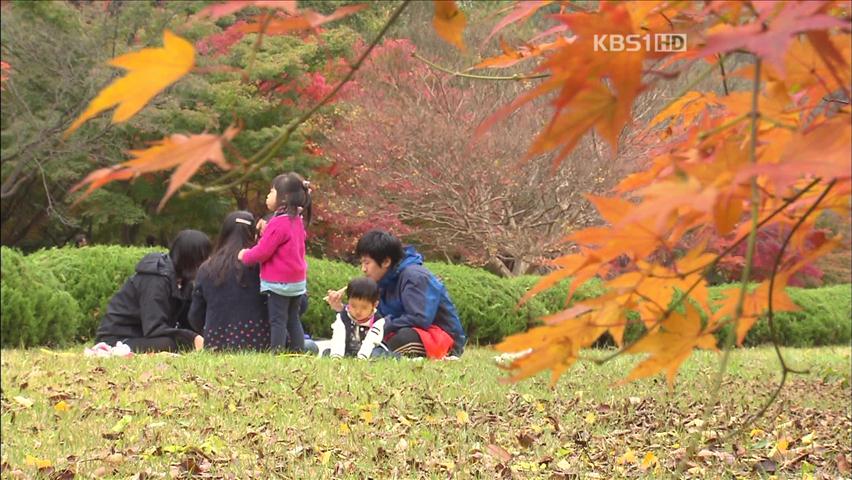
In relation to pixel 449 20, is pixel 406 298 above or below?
below

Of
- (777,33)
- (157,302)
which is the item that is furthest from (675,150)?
(157,302)

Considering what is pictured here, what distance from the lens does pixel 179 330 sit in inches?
279

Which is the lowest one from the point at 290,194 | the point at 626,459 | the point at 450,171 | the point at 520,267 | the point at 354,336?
the point at 520,267

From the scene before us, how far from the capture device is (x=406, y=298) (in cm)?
671

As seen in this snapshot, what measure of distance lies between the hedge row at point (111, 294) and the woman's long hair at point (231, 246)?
199 centimetres

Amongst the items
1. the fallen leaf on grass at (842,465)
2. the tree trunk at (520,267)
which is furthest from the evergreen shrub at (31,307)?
the tree trunk at (520,267)

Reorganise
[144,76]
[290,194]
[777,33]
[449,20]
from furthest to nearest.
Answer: [290,194], [449,20], [144,76], [777,33]

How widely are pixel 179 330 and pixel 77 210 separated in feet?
43.6

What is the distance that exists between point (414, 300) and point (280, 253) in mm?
926

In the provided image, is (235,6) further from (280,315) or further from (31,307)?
(31,307)

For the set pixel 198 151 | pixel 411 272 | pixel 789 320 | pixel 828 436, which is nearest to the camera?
pixel 198 151

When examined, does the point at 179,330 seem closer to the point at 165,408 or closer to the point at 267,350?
the point at 267,350

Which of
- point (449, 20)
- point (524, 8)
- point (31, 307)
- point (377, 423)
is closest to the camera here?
point (449, 20)

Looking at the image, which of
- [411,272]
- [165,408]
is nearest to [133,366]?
[165,408]
